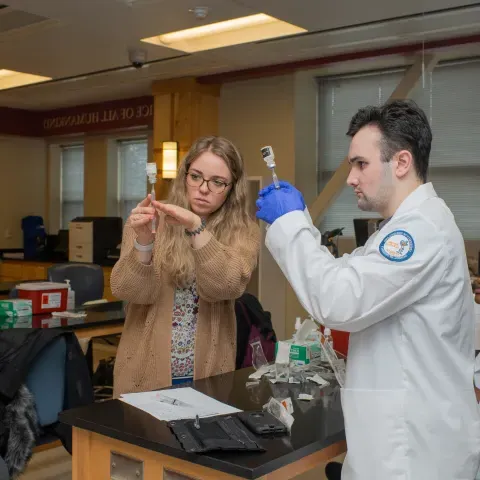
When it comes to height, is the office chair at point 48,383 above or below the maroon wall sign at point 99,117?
below

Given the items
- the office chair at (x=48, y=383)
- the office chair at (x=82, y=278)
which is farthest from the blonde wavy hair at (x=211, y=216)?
the office chair at (x=82, y=278)

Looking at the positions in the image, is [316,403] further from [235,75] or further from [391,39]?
[235,75]

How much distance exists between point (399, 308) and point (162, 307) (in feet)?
2.71

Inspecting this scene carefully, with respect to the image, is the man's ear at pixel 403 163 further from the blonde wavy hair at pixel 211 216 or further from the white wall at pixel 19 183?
the white wall at pixel 19 183

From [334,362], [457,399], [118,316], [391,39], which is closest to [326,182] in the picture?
[391,39]

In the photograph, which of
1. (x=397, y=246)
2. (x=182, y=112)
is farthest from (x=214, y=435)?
(x=182, y=112)

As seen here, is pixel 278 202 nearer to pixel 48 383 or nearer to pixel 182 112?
pixel 48 383

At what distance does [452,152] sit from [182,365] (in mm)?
4500

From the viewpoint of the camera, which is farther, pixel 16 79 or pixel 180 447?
pixel 16 79

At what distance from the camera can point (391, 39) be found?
530 centimetres

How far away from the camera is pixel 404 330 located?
1.47m

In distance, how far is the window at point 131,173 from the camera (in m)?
8.51

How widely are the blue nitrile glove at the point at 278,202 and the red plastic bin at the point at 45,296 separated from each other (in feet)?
8.50

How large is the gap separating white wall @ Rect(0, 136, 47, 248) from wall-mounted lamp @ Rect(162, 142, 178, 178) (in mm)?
3266
